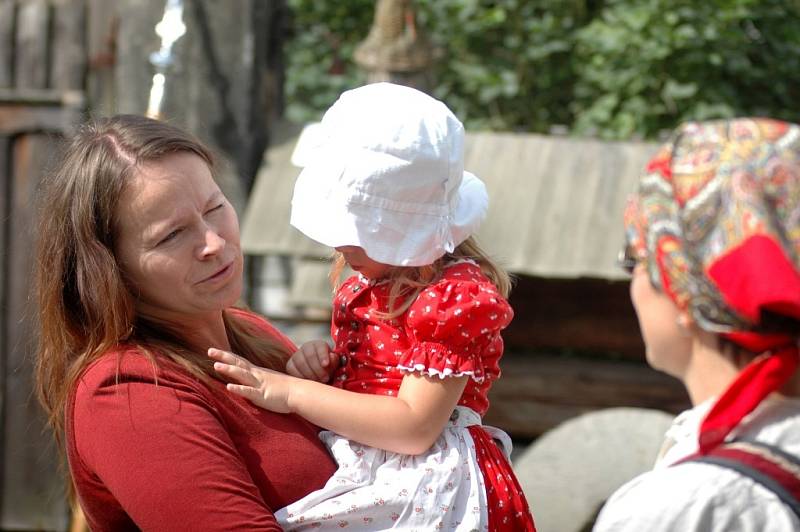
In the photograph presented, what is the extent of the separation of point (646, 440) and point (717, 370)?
2.65 metres

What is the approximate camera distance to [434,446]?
6.70 feet

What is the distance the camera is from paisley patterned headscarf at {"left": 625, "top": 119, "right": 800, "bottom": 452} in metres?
1.45

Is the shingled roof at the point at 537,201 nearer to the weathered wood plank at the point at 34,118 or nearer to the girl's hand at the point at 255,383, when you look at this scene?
the weathered wood plank at the point at 34,118

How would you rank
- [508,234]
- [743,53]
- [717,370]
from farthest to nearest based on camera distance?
1. [743,53]
2. [508,234]
3. [717,370]

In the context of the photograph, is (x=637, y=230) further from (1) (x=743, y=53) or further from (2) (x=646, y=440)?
(1) (x=743, y=53)

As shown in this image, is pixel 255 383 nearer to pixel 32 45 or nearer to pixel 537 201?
pixel 537 201

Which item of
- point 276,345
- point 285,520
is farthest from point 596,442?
point 285,520

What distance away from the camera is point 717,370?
62.0 inches

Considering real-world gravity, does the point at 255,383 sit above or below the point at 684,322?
below

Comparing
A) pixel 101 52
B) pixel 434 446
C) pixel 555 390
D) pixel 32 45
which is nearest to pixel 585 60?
pixel 555 390

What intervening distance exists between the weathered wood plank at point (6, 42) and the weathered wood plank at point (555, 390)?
258cm

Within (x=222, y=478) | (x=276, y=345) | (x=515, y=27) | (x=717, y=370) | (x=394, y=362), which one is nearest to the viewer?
(x=717, y=370)

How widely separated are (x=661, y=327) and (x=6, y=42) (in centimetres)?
447

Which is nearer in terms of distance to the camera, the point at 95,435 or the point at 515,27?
the point at 95,435
